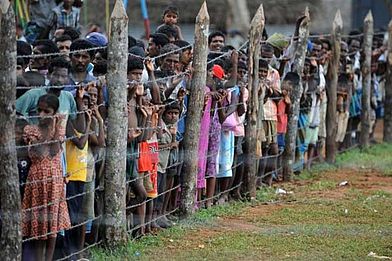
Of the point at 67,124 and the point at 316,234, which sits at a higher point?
the point at 67,124

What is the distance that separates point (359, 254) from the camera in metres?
8.22

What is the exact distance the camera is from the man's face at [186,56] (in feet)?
32.4

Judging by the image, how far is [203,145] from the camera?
989cm

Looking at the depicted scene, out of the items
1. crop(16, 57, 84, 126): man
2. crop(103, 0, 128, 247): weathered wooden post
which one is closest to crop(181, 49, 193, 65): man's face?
crop(103, 0, 128, 247): weathered wooden post

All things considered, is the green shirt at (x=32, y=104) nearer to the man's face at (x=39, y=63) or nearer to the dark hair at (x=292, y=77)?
the man's face at (x=39, y=63)

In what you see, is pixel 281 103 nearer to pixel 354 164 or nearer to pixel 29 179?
pixel 354 164

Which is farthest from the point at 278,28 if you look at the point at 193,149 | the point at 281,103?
the point at 193,149

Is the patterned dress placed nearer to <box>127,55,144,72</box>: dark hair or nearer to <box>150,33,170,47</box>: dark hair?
<box>127,55,144,72</box>: dark hair

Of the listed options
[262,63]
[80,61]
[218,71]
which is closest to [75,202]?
[80,61]

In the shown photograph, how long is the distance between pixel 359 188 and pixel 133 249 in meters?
4.59

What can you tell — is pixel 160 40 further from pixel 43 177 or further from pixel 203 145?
pixel 43 177

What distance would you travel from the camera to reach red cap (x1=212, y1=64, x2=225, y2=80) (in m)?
10.1

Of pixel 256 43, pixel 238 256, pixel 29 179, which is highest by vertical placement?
pixel 256 43

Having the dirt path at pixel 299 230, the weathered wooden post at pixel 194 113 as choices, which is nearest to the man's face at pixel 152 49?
the weathered wooden post at pixel 194 113
